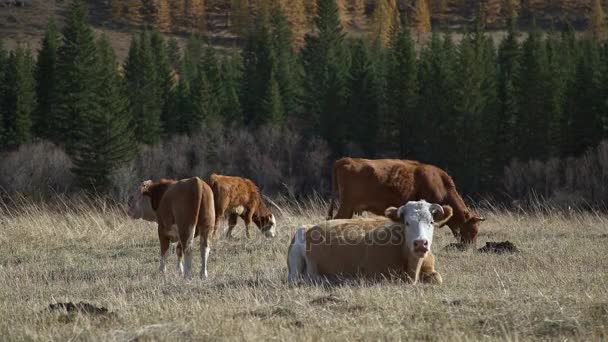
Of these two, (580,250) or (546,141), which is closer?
(580,250)

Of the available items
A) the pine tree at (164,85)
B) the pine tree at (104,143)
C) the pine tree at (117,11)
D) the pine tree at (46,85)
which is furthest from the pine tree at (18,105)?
the pine tree at (117,11)

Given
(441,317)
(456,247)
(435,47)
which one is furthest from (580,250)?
(435,47)

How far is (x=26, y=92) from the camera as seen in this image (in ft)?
203

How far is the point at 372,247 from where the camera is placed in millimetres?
9812

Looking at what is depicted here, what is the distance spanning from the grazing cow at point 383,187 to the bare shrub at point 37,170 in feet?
141

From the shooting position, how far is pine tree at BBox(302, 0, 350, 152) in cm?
6525

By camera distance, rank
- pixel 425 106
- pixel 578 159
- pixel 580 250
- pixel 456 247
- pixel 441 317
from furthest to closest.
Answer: pixel 425 106
pixel 578 159
pixel 456 247
pixel 580 250
pixel 441 317

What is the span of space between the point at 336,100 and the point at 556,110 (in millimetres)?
17053

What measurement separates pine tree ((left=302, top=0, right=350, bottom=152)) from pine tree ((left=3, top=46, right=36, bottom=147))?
2087 centimetres

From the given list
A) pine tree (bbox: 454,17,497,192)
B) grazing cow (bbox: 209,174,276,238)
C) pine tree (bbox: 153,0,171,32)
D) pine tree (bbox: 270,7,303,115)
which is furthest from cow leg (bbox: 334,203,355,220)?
pine tree (bbox: 153,0,171,32)

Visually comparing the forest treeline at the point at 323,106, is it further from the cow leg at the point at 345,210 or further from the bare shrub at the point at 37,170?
the cow leg at the point at 345,210

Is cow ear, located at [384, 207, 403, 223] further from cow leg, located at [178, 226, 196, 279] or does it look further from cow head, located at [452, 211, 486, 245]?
cow head, located at [452, 211, 486, 245]

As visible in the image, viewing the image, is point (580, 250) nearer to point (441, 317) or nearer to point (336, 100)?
point (441, 317)

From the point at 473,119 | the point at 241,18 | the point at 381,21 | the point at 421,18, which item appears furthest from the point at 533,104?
the point at 421,18
